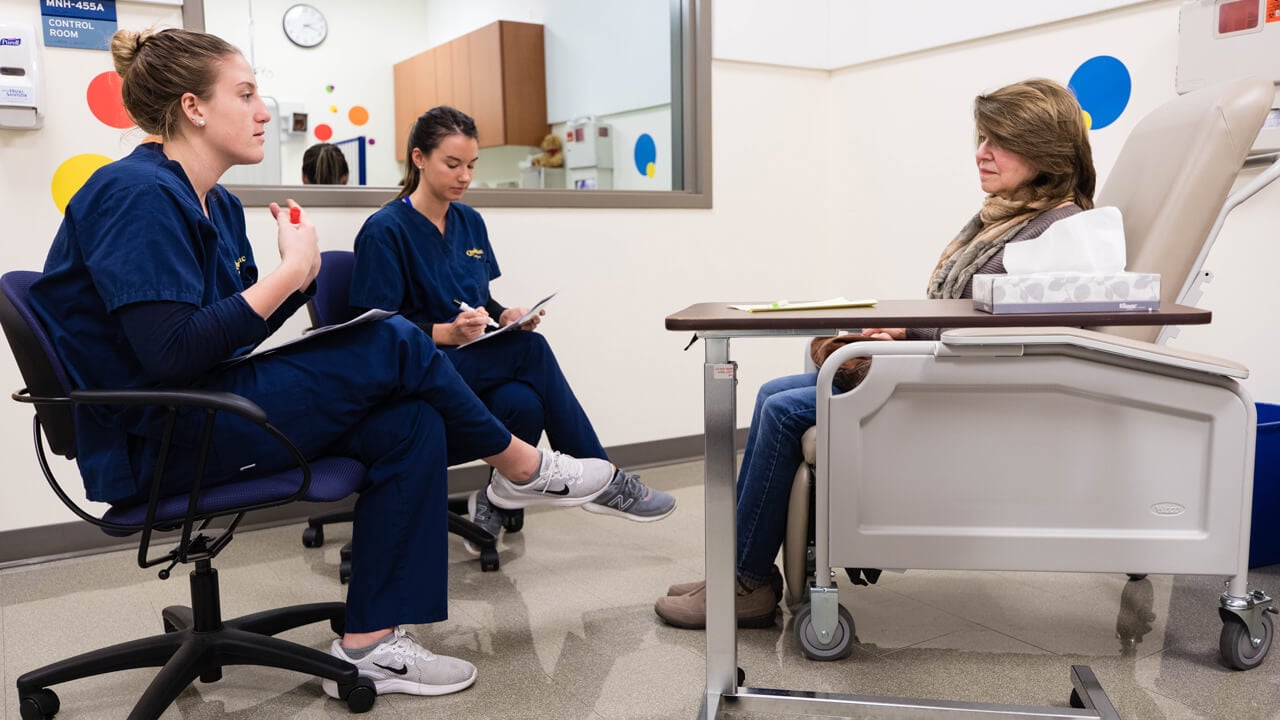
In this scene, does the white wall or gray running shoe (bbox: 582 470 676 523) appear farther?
the white wall

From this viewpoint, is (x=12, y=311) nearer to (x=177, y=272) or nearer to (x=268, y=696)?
(x=177, y=272)

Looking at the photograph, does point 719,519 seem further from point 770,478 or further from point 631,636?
point 631,636

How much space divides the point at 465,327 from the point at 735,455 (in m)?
1.03

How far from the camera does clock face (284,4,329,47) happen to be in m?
5.99

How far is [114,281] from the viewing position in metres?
1.45

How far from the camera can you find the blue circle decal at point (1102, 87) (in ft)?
9.25

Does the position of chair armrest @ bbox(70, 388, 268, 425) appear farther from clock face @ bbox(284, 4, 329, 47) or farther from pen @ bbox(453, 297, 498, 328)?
clock face @ bbox(284, 4, 329, 47)

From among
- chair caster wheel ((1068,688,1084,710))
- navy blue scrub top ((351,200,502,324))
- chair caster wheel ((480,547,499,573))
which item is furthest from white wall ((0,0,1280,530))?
chair caster wheel ((1068,688,1084,710))


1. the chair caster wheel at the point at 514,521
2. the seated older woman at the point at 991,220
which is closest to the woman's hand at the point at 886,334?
the seated older woman at the point at 991,220

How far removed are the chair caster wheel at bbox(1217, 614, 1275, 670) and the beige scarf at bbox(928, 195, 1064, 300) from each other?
75cm

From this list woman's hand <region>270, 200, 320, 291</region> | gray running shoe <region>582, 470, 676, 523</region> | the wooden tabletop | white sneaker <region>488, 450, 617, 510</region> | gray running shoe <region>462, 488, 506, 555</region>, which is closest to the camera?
the wooden tabletop

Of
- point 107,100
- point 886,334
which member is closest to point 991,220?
point 886,334

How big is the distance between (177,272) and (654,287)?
2066mm

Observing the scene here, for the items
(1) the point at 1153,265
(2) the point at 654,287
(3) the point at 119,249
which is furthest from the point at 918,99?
(3) the point at 119,249
